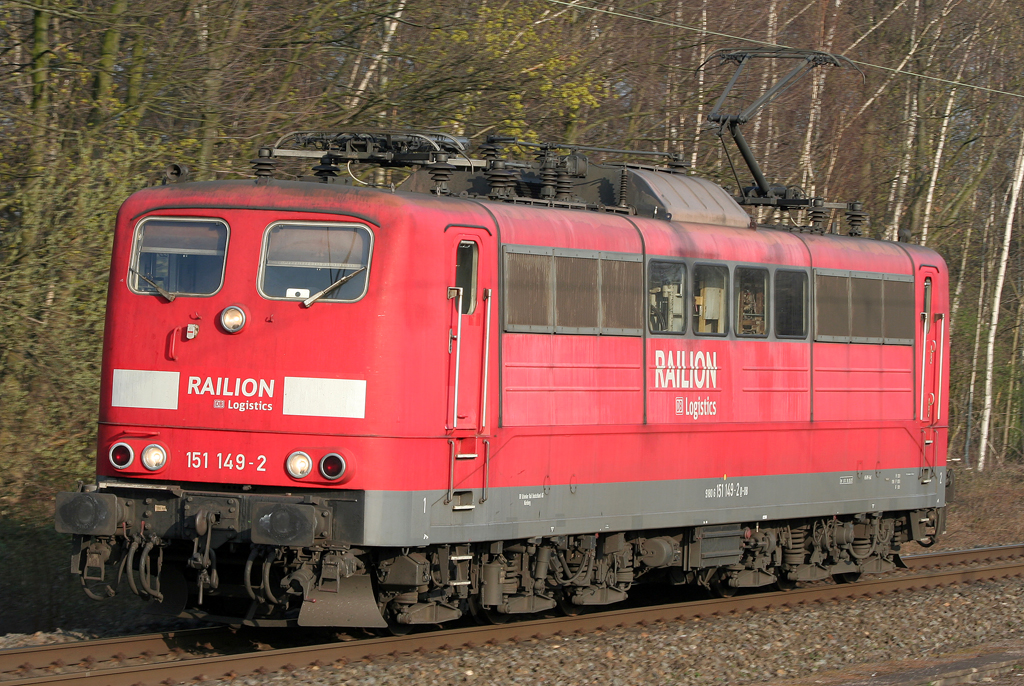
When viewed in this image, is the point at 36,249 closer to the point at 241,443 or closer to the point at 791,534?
the point at 241,443

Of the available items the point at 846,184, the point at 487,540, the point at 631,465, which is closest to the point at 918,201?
the point at 846,184

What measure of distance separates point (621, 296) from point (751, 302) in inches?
66.3

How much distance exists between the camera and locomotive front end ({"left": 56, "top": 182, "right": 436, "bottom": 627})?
7.64m

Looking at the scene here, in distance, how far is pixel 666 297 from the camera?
384 inches

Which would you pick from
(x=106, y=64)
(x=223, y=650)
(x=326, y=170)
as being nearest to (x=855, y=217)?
(x=326, y=170)

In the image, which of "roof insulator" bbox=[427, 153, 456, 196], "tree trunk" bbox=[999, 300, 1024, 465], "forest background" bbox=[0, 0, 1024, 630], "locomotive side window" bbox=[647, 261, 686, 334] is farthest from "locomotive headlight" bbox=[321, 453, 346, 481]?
"tree trunk" bbox=[999, 300, 1024, 465]

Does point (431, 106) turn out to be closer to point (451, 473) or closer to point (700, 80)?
point (700, 80)

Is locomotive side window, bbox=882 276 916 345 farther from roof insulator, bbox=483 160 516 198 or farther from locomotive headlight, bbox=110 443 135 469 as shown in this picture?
locomotive headlight, bbox=110 443 135 469

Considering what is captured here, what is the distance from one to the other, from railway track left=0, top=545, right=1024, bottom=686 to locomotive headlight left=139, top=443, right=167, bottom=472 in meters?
1.23

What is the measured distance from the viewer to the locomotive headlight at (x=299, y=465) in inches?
302

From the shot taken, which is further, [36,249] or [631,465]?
[36,249]

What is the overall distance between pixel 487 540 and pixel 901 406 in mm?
5605

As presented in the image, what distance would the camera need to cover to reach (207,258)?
8.12 metres

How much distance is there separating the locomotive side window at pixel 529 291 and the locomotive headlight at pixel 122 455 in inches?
106
